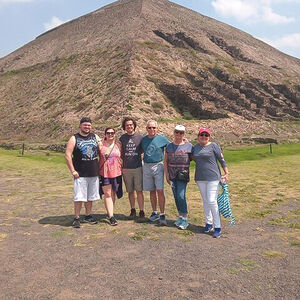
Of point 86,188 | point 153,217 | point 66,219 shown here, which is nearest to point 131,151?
point 86,188

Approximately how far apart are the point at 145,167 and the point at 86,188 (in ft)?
5.34

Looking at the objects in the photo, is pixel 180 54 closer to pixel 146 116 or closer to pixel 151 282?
pixel 146 116

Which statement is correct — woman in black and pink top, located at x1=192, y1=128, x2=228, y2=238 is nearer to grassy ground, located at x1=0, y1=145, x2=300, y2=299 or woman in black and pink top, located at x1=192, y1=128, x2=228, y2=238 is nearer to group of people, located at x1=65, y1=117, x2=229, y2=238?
group of people, located at x1=65, y1=117, x2=229, y2=238

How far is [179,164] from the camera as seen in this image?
777 cm

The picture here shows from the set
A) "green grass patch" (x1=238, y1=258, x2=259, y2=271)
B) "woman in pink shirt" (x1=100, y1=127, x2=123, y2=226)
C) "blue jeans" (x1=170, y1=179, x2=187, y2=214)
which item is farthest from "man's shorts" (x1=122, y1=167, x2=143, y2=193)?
"green grass patch" (x1=238, y1=258, x2=259, y2=271)

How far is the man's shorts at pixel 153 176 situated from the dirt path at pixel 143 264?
1.08 meters

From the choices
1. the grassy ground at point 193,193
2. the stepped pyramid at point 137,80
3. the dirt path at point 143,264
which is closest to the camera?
the dirt path at point 143,264

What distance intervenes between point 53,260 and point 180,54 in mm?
58012

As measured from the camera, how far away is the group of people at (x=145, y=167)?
750 cm

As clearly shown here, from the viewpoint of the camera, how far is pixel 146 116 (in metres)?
39.6

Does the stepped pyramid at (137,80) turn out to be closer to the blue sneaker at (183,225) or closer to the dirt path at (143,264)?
the blue sneaker at (183,225)

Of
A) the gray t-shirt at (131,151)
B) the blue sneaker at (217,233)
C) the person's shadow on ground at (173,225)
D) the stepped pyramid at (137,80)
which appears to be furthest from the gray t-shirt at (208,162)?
the stepped pyramid at (137,80)

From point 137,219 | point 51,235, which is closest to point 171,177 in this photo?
point 137,219

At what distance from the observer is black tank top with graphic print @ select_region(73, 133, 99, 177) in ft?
26.1
